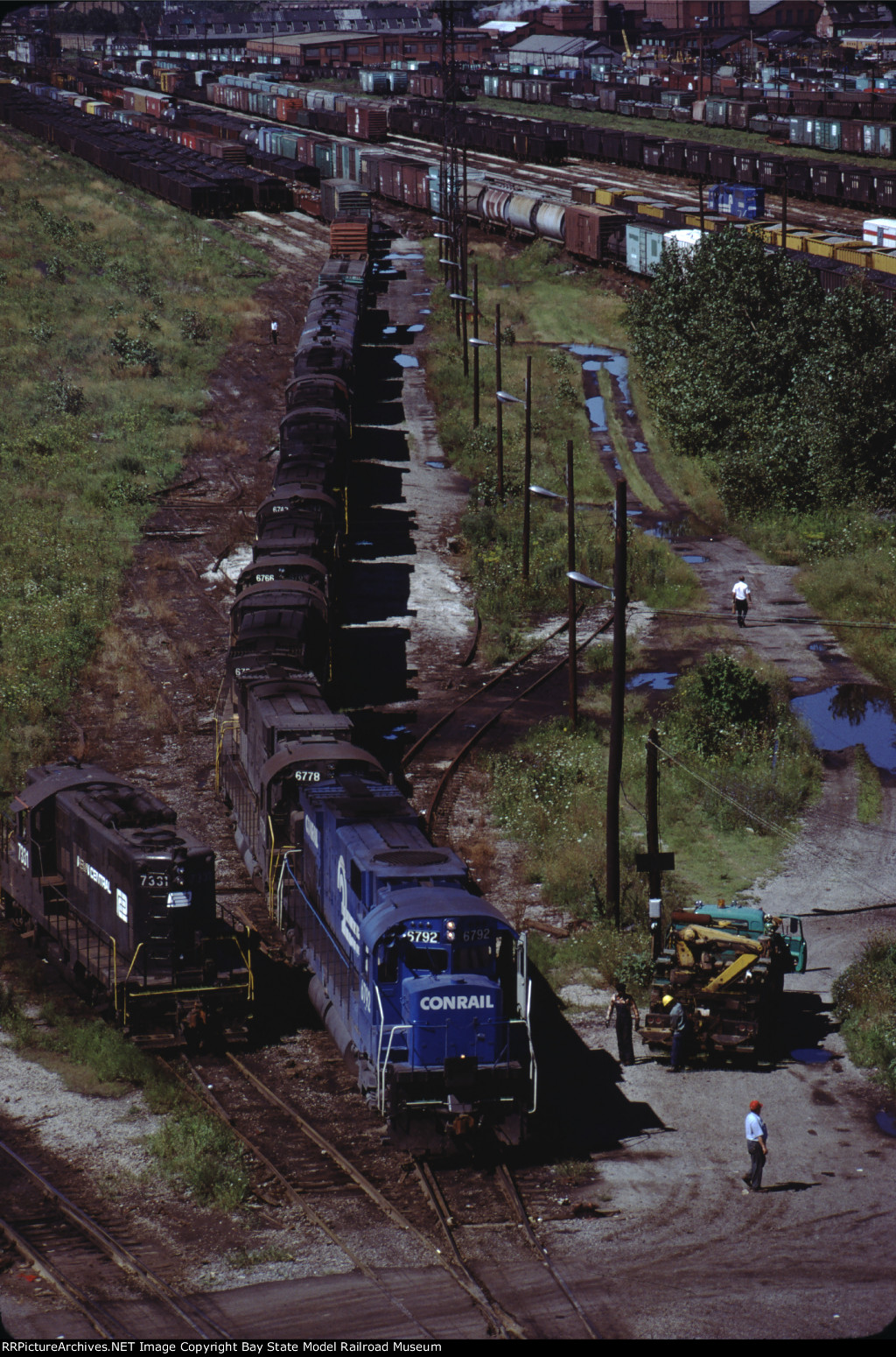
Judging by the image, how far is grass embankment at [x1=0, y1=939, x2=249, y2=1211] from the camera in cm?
2034

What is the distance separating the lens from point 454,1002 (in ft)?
66.1

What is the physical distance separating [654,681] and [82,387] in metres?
38.3

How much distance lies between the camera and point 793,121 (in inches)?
5069

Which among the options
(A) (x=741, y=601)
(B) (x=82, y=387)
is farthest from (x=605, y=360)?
(A) (x=741, y=601)

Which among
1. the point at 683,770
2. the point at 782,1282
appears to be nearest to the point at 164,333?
the point at 683,770

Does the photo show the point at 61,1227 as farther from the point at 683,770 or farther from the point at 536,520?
the point at 536,520

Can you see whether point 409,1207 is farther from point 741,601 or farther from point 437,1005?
point 741,601

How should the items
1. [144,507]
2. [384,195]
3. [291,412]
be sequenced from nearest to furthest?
[291,412] < [144,507] < [384,195]

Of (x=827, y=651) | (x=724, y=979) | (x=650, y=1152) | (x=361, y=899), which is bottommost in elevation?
(x=650, y=1152)

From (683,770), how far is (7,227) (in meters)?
79.2

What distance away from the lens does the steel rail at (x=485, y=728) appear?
3384 cm

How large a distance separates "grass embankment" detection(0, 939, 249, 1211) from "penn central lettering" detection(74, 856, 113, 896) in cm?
216

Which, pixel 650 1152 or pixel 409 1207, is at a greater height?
pixel 409 1207

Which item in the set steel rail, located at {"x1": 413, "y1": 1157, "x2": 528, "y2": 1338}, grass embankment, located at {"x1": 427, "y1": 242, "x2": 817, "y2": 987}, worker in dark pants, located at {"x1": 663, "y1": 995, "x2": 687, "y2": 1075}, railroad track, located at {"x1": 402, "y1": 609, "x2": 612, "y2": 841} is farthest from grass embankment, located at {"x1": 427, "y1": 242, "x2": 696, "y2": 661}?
steel rail, located at {"x1": 413, "y1": 1157, "x2": 528, "y2": 1338}
